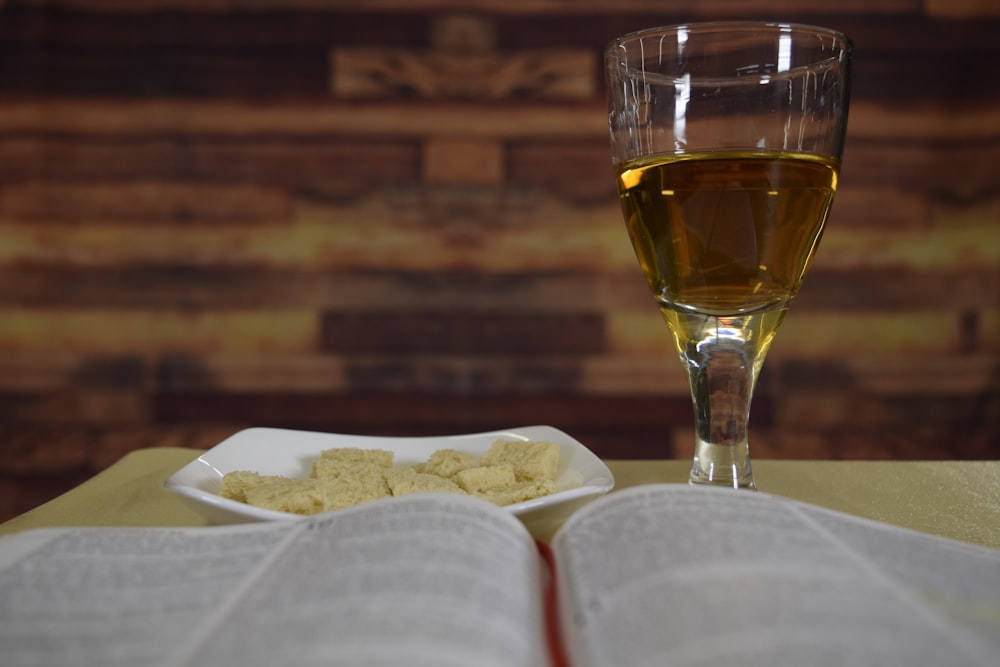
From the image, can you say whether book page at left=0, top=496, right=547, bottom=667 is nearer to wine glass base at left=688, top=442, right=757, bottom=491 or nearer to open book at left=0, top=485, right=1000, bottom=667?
open book at left=0, top=485, right=1000, bottom=667

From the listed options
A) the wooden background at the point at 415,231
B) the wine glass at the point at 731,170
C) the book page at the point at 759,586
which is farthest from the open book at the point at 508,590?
Answer: the wooden background at the point at 415,231

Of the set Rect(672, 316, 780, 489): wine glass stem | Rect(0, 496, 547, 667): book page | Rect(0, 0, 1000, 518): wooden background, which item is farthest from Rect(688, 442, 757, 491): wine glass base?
Rect(0, 0, 1000, 518): wooden background

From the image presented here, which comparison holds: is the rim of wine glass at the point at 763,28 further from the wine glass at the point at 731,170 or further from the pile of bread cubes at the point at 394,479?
the pile of bread cubes at the point at 394,479

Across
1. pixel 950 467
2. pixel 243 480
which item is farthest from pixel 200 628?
pixel 950 467

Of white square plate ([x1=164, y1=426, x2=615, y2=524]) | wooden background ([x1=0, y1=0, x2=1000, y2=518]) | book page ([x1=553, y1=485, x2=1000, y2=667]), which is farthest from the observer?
wooden background ([x1=0, y1=0, x2=1000, y2=518])

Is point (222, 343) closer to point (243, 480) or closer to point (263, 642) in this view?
point (243, 480)
